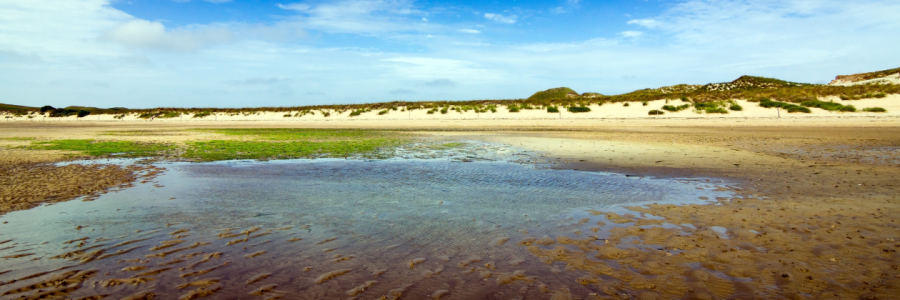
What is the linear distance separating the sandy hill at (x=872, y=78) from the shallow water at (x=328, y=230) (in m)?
67.2

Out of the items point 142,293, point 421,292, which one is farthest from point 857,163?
point 142,293

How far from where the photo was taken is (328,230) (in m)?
5.89

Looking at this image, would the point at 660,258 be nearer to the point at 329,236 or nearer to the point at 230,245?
the point at 329,236

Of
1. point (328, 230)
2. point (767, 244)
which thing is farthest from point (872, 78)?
point (328, 230)

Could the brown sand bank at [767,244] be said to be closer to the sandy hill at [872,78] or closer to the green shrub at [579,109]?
the green shrub at [579,109]

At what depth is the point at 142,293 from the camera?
154 inches

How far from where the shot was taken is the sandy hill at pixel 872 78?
56763 millimetres

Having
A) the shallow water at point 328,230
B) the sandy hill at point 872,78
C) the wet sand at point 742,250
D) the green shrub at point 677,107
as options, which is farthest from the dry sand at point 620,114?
the sandy hill at point 872,78

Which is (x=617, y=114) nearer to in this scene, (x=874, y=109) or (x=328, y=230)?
(x=874, y=109)

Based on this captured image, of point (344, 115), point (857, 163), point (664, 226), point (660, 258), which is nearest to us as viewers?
point (660, 258)

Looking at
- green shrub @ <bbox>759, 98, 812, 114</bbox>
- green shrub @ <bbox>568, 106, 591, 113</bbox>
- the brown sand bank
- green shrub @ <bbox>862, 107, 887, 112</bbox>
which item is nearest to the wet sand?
the brown sand bank

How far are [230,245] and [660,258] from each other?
4.57m

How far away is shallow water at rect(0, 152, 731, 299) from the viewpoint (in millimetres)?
4155

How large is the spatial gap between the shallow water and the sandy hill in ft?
220
